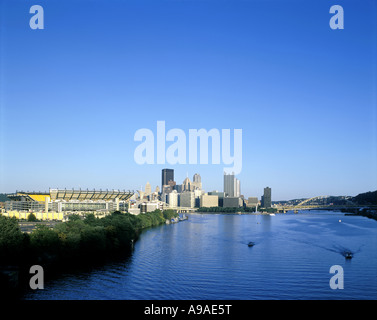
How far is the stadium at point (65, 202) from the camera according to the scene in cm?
5119

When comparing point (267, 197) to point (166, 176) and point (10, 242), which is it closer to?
point (166, 176)

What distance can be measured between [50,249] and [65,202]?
115ft

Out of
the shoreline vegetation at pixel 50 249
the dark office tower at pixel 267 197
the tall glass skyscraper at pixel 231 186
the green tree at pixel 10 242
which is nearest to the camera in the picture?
the shoreline vegetation at pixel 50 249

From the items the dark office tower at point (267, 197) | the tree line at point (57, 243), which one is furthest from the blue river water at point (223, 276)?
the dark office tower at point (267, 197)

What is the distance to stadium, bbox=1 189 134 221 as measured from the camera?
51188 mm

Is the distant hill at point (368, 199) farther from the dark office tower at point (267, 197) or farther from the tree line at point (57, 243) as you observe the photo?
the tree line at point (57, 243)

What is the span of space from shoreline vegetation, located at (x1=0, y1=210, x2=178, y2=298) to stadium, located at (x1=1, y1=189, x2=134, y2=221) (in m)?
25.4

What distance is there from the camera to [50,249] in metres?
19.6

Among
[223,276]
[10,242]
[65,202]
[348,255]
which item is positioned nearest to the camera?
[223,276]

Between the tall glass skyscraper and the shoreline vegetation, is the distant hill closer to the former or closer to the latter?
the tall glass skyscraper

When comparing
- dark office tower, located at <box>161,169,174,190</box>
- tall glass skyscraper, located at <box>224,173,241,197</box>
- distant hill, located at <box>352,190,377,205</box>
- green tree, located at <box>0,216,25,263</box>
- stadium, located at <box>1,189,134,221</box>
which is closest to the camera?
green tree, located at <box>0,216,25,263</box>

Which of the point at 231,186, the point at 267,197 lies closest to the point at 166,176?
the point at 231,186

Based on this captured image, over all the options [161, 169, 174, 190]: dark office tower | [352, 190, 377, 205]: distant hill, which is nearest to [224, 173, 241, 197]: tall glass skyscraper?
[161, 169, 174, 190]: dark office tower

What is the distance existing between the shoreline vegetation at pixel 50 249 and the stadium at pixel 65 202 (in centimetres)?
2539
